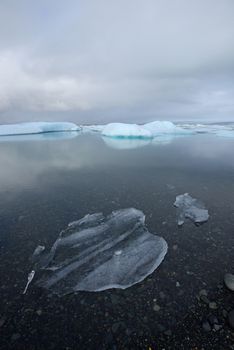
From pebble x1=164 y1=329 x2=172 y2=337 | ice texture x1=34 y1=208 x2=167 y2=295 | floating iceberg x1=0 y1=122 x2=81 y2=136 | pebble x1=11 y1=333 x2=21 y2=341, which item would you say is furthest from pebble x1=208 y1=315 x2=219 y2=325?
floating iceberg x1=0 y1=122 x2=81 y2=136

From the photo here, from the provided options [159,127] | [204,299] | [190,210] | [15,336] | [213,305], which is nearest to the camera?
[15,336]

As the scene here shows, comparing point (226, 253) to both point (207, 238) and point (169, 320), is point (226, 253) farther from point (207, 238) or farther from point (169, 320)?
point (169, 320)

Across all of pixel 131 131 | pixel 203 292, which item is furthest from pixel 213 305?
pixel 131 131

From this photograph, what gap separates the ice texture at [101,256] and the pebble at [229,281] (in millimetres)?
1160

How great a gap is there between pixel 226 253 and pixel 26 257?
13.6 ft

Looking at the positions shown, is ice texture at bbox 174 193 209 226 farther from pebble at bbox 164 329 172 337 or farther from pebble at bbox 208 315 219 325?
pebble at bbox 164 329 172 337

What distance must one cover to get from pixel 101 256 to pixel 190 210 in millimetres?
3364

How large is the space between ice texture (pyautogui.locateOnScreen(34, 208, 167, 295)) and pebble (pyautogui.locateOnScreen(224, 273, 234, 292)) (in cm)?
116

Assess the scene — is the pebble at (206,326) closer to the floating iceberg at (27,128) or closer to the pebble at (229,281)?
the pebble at (229,281)

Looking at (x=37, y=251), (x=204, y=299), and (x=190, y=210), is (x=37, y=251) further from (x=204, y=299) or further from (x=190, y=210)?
(x=190, y=210)

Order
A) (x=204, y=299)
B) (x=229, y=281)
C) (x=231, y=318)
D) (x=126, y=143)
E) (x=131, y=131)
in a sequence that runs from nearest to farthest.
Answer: (x=231, y=318) < (x=204, y=299) < (x=229, y=281) < (x=126, y=143) < (x=131, y=131)

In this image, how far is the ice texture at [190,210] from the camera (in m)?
5.63

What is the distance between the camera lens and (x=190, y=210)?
6.16 m

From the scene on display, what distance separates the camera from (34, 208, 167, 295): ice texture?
349cm
